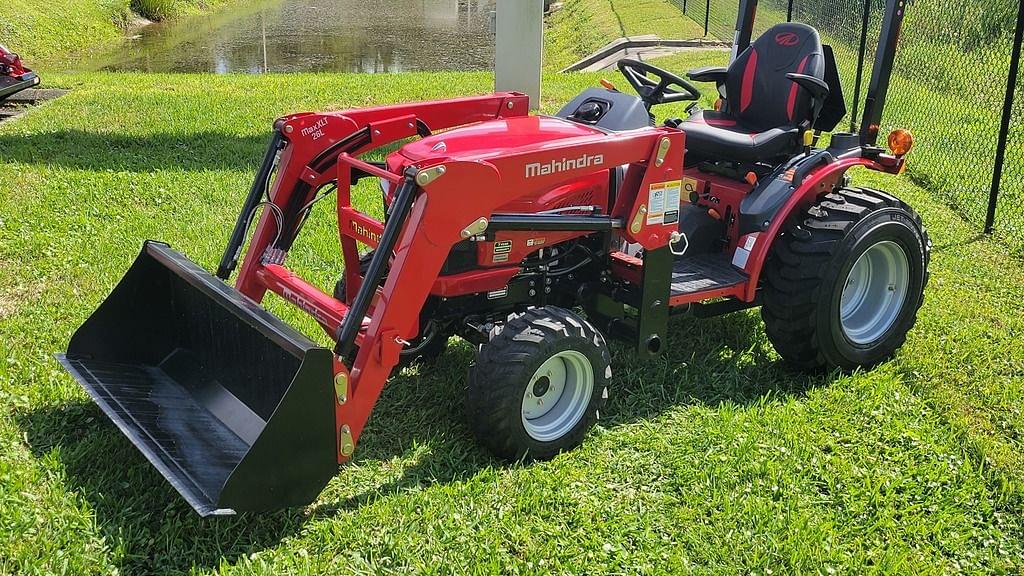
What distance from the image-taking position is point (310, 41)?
2208 cm

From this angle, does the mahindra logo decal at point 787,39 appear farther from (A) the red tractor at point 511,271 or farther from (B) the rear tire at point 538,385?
(B) the rear tire at point 538,385

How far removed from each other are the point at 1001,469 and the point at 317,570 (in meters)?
2.79

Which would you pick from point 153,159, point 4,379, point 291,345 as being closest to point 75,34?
point 153,159

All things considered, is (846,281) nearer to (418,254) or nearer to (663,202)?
(663,202)

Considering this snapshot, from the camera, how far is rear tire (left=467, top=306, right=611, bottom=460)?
3.53 metres

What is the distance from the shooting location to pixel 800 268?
169 inches

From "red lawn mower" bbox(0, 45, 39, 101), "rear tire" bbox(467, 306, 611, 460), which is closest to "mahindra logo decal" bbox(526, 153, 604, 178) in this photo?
"rear tire" bbox(467, 306, 611, 460)

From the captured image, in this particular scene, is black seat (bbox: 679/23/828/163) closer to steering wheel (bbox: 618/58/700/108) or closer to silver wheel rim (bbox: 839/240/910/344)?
steering wheel (bbox: 618/58/700/108)

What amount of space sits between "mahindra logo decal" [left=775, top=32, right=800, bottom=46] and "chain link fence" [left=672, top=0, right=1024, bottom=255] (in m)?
3.24

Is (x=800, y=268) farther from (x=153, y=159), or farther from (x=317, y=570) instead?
(x=153, y=159)

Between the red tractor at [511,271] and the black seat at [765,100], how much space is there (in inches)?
0.5

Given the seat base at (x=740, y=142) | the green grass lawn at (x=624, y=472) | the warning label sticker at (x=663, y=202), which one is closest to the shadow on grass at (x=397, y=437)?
the green grass lawn at (x=624, y=472)

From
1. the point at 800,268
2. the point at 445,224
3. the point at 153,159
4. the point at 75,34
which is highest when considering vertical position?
the point at 445,224

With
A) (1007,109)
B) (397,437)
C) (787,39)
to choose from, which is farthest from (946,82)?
(397,437)
